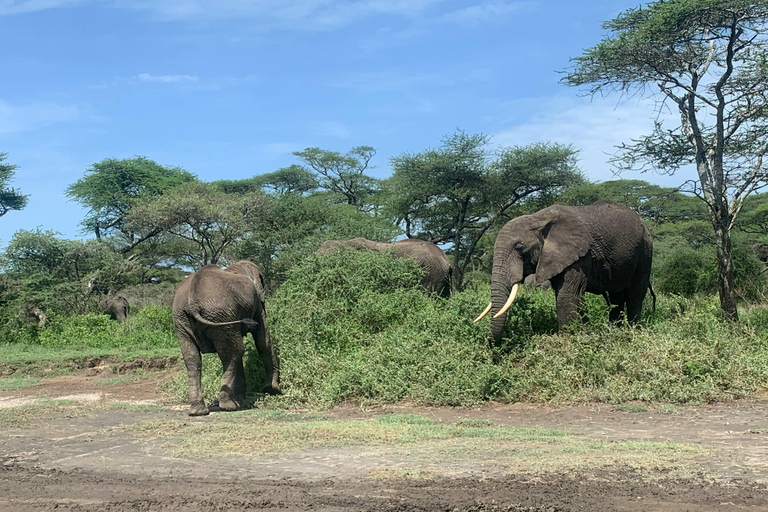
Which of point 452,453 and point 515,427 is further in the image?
point 515,427

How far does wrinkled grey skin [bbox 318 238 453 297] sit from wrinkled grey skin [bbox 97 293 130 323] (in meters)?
9.17

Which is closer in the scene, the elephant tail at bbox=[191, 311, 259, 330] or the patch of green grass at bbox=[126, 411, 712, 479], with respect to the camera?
the patch of green grass at bbox=[126, 411, 712, 479]

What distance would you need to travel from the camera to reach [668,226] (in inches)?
1218

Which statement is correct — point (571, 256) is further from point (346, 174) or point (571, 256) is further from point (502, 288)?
point (346, 174)

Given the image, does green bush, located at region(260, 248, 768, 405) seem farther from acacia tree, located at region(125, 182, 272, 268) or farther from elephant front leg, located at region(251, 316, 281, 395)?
acacia tree, located at region(125, 182, 272, 268)

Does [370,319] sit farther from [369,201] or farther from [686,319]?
[369,201]

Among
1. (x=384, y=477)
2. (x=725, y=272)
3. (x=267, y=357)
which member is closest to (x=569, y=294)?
(x=267, y=357)

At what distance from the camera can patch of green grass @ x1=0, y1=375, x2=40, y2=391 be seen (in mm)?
12344

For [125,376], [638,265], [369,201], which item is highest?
[369,201]

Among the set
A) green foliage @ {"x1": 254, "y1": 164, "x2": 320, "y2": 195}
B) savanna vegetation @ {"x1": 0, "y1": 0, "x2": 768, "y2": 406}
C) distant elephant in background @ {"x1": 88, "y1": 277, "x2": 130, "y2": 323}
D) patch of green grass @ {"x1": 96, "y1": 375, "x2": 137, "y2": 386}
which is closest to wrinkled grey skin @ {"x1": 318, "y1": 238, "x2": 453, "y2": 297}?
savanna vegetation @ {"x1": 0, "y1": 0, "x2": 768, "y2": 406}

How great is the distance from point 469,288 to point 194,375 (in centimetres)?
962

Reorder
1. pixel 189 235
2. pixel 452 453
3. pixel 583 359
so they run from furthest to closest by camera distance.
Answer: pixel 189 235, pixel 583 359, pixel 452 453

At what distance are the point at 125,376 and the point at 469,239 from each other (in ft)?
69.0

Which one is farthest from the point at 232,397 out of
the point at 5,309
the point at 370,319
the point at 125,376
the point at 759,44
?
the point at 5,309
